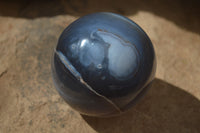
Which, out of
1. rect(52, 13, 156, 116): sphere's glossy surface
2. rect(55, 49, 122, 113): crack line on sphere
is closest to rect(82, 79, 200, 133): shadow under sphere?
rect(52, 13, 156, 116): sphere's glossy surface

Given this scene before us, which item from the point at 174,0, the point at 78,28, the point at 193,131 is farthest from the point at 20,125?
the point at 174,0

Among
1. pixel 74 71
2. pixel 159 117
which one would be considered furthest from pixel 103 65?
pixel 159 117

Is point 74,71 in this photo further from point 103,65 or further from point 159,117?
point 159,117

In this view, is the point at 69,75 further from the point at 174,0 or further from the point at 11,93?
the point at 174,0

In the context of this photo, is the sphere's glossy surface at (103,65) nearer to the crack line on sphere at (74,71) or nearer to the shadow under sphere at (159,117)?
the crack line on sphere at (74,71)

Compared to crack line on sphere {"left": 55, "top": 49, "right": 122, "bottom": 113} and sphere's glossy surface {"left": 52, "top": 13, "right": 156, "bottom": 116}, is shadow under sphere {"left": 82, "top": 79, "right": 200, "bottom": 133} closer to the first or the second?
sphere's glossy surface {"left": 52, "top": 13, "right": 156, "bottom": 116}

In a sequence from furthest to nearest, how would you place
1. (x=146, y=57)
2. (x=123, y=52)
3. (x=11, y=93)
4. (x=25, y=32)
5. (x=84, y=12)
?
(x=84, y=12) < (x=25, y=32) < (x=11, y=93) < (x=146, y=57) < (x=123, y=52)

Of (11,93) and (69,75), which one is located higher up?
(69,75)

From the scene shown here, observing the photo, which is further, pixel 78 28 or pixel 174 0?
pixel 174 0
